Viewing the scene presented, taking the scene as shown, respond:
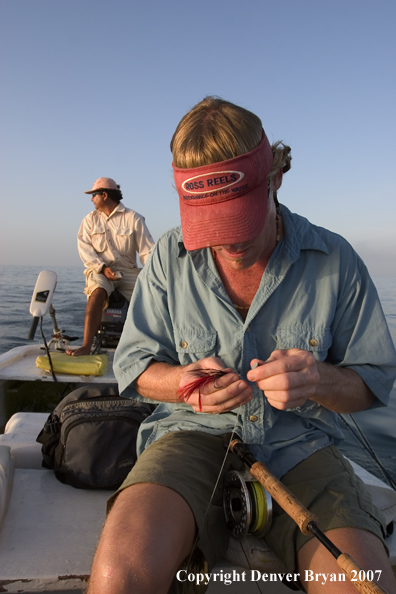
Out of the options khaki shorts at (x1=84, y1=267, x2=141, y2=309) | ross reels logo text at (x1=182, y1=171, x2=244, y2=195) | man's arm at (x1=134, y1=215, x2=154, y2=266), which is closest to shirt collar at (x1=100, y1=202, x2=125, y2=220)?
man's arm at (x1=134, y1=215, x2=154, y2=266)

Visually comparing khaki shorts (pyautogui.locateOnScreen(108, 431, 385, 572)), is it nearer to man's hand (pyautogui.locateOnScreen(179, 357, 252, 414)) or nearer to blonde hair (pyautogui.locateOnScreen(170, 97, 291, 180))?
man's hand (pyautogui.locateOnScreen(179, 357, 252, 414))

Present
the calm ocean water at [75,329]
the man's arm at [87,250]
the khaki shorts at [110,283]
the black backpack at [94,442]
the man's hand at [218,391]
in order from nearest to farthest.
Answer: the man's hand at [218,391] < the black backpack at [94,442] < the calm ocean water at [75,329] < the khaki shorts at [110,283] < the man's arm at [87,250]

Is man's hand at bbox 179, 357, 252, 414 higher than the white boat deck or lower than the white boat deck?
higher

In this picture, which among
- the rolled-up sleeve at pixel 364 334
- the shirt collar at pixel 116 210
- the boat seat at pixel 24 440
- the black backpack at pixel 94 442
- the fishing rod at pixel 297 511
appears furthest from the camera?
the shirt collar at pixel 116 210

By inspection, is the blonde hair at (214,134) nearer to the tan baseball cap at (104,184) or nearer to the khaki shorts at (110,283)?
the khaki shorts at (110,283)

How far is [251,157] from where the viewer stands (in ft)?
5.90

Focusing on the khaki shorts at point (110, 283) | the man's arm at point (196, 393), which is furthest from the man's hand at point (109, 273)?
the man's arm at point (196, 393)

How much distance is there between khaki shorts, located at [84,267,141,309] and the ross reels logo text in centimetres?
Result: 451

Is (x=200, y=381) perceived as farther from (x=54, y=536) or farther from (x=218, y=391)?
(x=54, y=536)

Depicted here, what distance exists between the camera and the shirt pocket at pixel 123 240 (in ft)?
21.5

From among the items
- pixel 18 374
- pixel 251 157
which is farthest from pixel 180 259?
pixel 18 374

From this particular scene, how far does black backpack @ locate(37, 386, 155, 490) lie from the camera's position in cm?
245

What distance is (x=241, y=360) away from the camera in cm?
209

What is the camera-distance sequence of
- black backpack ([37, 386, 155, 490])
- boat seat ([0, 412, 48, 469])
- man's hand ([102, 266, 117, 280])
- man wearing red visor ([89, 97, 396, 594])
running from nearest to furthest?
man wearing red visor ([89, 97, 396, 594]) → black backpack ([37, 386, 155, 490]) → boat seat ([0, 412, 48, 469]) → man's hand ([102, 266, 117, 280])
